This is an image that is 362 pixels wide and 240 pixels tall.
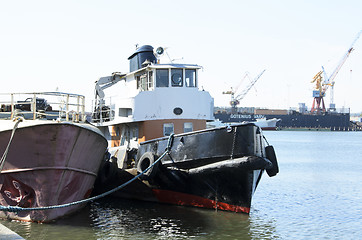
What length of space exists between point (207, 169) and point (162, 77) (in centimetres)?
481

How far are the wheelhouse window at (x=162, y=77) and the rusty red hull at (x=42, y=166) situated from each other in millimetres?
4574

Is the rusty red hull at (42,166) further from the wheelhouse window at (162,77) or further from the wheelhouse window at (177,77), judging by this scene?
the wheelhouse window at (177,77)

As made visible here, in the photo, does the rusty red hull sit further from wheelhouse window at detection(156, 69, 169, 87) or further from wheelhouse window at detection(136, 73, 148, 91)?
wheelhouse window at detection(136, 73, 148, 91)

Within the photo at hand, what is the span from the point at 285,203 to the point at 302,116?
12886cm

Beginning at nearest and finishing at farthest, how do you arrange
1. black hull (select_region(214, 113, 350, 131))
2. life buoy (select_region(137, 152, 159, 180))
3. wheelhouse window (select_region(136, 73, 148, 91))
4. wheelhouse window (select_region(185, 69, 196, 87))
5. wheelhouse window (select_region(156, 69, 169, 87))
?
life buoy (select_region(137, 152, 159, 180)) → wheelhouse window (select_region(156, 69, 169, 87)) → wheelhouse window (select_region(185, 69, 196, 87)) → wheelhouse window (select_region(136, 73, 148, 91)) → black hull (select_region(214, 113, 350, 131))

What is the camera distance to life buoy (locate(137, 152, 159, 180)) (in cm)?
1481

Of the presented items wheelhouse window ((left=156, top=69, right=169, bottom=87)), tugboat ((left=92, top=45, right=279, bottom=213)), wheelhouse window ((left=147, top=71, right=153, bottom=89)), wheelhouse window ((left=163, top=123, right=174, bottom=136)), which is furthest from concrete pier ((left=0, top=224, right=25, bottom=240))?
wheelhouse window ((left=147, top=71, right=153, bottom=89))

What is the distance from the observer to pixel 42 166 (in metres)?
12.8

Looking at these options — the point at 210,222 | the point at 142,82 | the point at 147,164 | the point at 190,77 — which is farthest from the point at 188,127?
the point at 210,222

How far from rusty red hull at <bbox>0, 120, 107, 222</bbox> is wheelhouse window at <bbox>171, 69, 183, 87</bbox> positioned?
4.82 m

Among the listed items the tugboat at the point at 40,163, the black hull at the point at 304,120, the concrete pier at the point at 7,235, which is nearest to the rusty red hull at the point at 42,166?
the tugboat at the point at 40,163

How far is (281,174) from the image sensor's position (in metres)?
29.8

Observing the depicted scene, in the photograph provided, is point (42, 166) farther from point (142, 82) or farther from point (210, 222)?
point (142, 82)

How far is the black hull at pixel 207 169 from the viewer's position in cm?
1363
